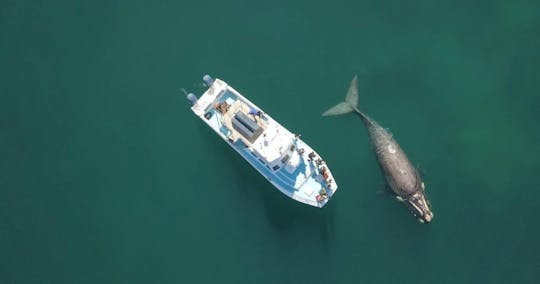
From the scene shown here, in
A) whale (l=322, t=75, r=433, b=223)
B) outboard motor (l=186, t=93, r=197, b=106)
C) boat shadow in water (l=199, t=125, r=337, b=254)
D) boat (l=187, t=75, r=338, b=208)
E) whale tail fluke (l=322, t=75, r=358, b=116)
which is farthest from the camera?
whale tail fluke (l=322, t=75, r=358, b=116)

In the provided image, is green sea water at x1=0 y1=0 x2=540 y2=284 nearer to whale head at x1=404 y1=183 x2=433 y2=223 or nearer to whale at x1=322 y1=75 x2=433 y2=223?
whale head at x1=404 y1=183 x2=433 y2=223

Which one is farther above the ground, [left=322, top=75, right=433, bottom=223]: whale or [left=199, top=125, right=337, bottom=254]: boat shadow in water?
[left=322, top=75, right=433, bottom=223]: whale

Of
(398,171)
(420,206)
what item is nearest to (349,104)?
(398,171)

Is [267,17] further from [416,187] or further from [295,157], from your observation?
[416,187]

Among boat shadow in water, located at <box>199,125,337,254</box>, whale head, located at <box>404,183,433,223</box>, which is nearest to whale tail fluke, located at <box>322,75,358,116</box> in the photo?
boat shadow in water, located at <box>199,125,337,254</box>

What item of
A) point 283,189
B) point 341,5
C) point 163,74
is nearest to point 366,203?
point 283,189

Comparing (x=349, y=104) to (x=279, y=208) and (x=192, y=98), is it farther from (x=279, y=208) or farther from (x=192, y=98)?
(x=192, y=98)
